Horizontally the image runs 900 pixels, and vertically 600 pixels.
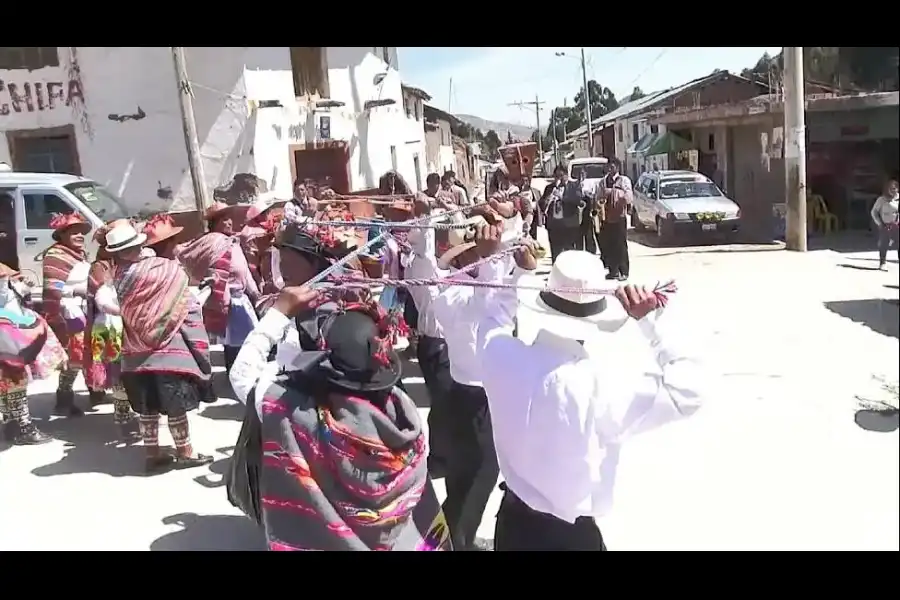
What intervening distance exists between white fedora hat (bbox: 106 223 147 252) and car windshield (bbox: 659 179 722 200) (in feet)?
5.58

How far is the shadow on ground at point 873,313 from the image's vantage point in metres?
2.39

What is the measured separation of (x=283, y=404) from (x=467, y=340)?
658 mm

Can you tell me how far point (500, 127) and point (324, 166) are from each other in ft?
1.91

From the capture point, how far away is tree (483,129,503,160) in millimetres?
2727

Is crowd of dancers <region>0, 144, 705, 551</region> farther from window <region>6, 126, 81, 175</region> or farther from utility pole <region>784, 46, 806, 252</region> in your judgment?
utility pole <region>784, 46, 806, 252</region>

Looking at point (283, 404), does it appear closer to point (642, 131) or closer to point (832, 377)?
point (642, 131)

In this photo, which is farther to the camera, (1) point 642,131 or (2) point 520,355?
(1) point 642,131

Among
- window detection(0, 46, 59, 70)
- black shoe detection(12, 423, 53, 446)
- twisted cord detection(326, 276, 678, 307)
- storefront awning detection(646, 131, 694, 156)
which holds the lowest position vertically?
black shoe detection(12, 423, 53, 446)

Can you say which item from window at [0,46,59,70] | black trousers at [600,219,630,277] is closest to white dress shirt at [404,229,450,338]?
black trousers at [600,219,630,277]

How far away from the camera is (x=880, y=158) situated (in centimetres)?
238

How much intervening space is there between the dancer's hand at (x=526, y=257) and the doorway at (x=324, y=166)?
59 cm

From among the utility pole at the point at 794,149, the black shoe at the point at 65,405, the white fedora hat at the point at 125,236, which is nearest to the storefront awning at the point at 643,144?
the utility pole at the point at 794,149
